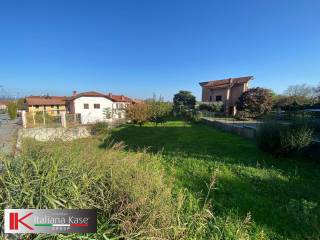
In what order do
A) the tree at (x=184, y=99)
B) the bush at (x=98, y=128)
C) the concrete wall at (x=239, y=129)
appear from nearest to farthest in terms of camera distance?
1. the concrete wall at (x=239, y=129)
2. the bush at (x=98, y=128)
3. the tree at (x=184, y=99)

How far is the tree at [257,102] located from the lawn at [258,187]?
50.0 feet

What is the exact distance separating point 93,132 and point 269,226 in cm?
1432

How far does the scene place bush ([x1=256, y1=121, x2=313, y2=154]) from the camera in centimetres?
636

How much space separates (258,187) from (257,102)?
18954mm

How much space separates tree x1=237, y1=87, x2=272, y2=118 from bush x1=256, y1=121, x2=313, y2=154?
15284mm

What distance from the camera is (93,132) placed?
50.3 feet

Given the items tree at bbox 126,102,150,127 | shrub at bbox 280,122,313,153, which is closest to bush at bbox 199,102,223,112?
tree at bbox 126,102,150,127

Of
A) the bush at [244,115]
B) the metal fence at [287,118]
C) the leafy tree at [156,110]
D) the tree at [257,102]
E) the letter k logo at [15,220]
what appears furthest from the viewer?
the bush at [244,115]

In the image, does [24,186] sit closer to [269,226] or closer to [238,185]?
[269,226]

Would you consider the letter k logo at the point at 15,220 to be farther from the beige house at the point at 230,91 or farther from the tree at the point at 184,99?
the tree at the point at 184,99

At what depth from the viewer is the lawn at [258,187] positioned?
319cm

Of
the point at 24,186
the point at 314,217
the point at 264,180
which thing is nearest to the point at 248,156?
the point at 264,180

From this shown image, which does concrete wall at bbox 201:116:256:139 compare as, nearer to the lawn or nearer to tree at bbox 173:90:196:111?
the lawn

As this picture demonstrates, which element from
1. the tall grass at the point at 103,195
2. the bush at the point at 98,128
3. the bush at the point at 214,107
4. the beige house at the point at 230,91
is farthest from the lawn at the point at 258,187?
the beige house at the point at 230,91
